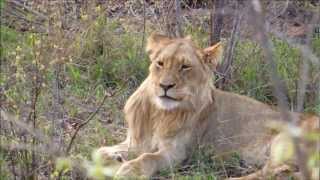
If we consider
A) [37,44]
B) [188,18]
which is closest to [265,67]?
[188,18]

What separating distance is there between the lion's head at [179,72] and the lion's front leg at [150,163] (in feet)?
0.80

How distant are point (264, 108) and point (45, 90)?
121 cm

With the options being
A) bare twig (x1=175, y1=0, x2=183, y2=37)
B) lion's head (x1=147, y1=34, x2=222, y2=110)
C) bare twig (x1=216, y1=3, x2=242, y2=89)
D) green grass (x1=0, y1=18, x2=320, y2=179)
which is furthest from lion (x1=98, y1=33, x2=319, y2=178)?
bare twig (x1=175, y1=0, x2=183, y2=37)

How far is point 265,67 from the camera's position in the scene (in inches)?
234

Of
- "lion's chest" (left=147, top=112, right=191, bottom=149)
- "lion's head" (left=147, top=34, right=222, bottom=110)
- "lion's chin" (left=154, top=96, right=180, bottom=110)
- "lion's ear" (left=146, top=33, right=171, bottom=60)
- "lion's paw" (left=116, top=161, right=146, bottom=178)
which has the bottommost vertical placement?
"lion's paw" (left=116, top=161, right=146, bottom=178)

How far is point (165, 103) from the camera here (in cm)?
450

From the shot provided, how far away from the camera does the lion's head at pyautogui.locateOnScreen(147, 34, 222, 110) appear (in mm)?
4492

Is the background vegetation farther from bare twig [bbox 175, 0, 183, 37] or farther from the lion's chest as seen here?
the lion's chest

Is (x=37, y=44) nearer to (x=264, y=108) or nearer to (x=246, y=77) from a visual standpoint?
(x=264, y=108)

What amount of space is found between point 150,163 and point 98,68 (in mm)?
1690

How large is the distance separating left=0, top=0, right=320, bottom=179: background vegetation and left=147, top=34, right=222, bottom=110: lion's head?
277 mm

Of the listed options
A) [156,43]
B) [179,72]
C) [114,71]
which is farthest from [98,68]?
[179,72]

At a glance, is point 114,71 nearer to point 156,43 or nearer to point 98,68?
point 98,68

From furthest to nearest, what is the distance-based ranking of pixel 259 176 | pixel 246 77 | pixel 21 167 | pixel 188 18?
pixel 188 18, pixel 246 77, pixel 259 176, pixel 21 167
